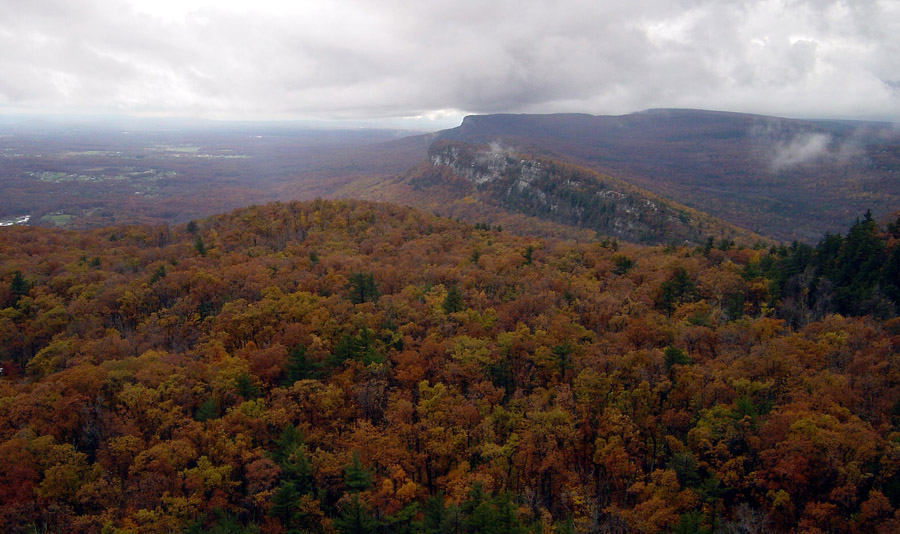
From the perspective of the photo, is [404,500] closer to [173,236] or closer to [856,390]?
[856,390]

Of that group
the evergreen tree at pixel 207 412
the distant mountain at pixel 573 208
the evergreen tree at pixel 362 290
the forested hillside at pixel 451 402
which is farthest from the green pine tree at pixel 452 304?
the distant mountain at pixel 573 208

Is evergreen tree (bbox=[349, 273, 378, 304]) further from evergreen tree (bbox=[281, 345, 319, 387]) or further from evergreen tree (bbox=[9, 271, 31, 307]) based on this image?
evergreen tree (bbox=[9, 271, 31, 307])

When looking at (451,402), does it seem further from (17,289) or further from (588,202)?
(588,202)

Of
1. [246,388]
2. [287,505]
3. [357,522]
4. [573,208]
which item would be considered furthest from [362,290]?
[573,208]

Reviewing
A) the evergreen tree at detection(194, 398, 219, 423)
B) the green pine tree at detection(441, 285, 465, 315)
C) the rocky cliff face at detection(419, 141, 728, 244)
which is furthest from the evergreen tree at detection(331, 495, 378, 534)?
the rocky cliff face at detection(419, 141, 728, 244)

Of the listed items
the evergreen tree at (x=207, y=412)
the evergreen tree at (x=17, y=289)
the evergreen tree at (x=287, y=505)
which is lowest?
the evergreen tree at (x=287, y=505)

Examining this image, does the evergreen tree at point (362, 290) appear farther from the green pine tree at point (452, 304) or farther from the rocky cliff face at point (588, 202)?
the rocky cliff face at point (588, 202)
